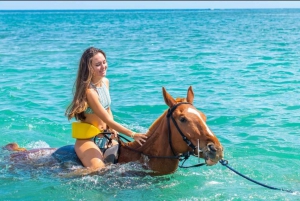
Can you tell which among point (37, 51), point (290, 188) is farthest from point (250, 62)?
point (290, 188)

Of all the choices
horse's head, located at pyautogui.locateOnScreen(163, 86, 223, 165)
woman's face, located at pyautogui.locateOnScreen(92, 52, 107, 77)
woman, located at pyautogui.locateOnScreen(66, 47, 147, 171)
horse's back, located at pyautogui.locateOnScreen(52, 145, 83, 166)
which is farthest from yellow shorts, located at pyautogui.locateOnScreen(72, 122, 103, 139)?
horse's head, located at pyautogui.locateOnScreen(163, 86, 223, 165)

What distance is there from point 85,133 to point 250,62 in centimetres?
1757

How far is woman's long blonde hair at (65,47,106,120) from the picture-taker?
20.6 feet

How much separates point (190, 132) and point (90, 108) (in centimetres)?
158

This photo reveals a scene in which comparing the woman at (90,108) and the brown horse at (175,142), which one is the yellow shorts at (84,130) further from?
the brown horse at (175,142)

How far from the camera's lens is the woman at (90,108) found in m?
6.26

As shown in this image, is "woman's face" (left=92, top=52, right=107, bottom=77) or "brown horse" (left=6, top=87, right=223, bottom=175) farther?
"woman's face" (left=92, top=52, right=107, bottom=77)

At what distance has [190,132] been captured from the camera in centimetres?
545

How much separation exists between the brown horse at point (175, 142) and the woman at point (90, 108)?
0.21 meters

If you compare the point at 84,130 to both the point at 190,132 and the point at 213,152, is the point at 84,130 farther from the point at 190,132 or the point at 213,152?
the point at 213,152

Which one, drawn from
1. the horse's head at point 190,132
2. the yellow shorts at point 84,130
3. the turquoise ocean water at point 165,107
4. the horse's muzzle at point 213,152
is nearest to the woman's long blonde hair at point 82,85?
the yellow shorts at point 84,130

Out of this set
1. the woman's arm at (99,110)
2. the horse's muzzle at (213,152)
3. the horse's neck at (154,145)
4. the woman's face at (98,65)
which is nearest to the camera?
the horse's muzzle at (213,152)

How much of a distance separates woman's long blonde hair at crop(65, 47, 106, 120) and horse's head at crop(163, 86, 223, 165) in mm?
1190

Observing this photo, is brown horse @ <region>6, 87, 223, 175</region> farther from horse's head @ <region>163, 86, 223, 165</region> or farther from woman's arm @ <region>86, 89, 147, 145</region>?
woman's arm @ <region>86, 89, 147, 145</region>
